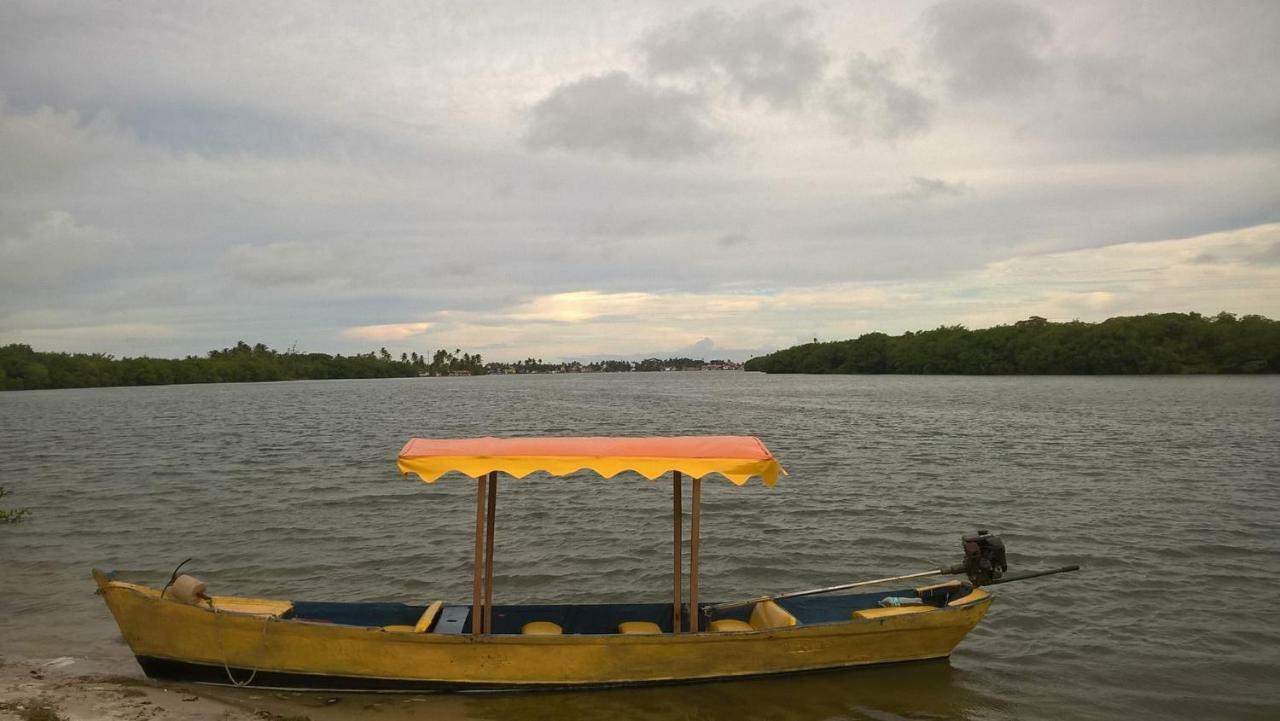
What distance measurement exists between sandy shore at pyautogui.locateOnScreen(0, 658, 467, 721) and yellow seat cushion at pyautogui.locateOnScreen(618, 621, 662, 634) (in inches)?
87.8

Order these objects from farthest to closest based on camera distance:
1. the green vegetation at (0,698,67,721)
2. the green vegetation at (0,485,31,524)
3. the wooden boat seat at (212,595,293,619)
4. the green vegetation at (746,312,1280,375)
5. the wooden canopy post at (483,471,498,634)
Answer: the green vegetation at (746,312,1280,375), the green vegetation at (0,485,31,524), the wooden boat seat at (212,595,293,619), the wooden canopy post at (483,471,498,634), the green vegetation at (0,698,67,721)

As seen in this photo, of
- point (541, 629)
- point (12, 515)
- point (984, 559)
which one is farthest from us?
point (12, 515)

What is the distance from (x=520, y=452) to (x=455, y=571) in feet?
23.8

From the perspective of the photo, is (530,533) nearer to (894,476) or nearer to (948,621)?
(948,621)

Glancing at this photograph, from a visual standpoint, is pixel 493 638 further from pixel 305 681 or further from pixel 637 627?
pixel 305 681

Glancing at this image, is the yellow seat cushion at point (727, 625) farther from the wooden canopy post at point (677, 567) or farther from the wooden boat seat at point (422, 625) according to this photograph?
the wooden boat seat at point (422, 625)

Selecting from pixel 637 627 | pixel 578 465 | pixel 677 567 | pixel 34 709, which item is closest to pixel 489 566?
pixel 578 465

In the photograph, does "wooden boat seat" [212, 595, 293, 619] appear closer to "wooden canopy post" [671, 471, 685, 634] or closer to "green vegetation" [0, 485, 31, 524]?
"wooden canopy post" [671, 471, 685, 634]

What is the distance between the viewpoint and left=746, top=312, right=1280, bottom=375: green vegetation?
102 m

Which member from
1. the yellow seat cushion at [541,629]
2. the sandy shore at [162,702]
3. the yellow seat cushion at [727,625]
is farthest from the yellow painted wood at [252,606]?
the yellow seat cushion at [727,625]

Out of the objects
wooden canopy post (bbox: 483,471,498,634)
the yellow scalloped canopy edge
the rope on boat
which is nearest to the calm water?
wooden canopy post (bbox: 483,471,498,634)

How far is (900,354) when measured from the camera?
148 metres

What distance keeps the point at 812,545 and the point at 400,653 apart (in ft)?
34.7

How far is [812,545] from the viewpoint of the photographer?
17156mm
